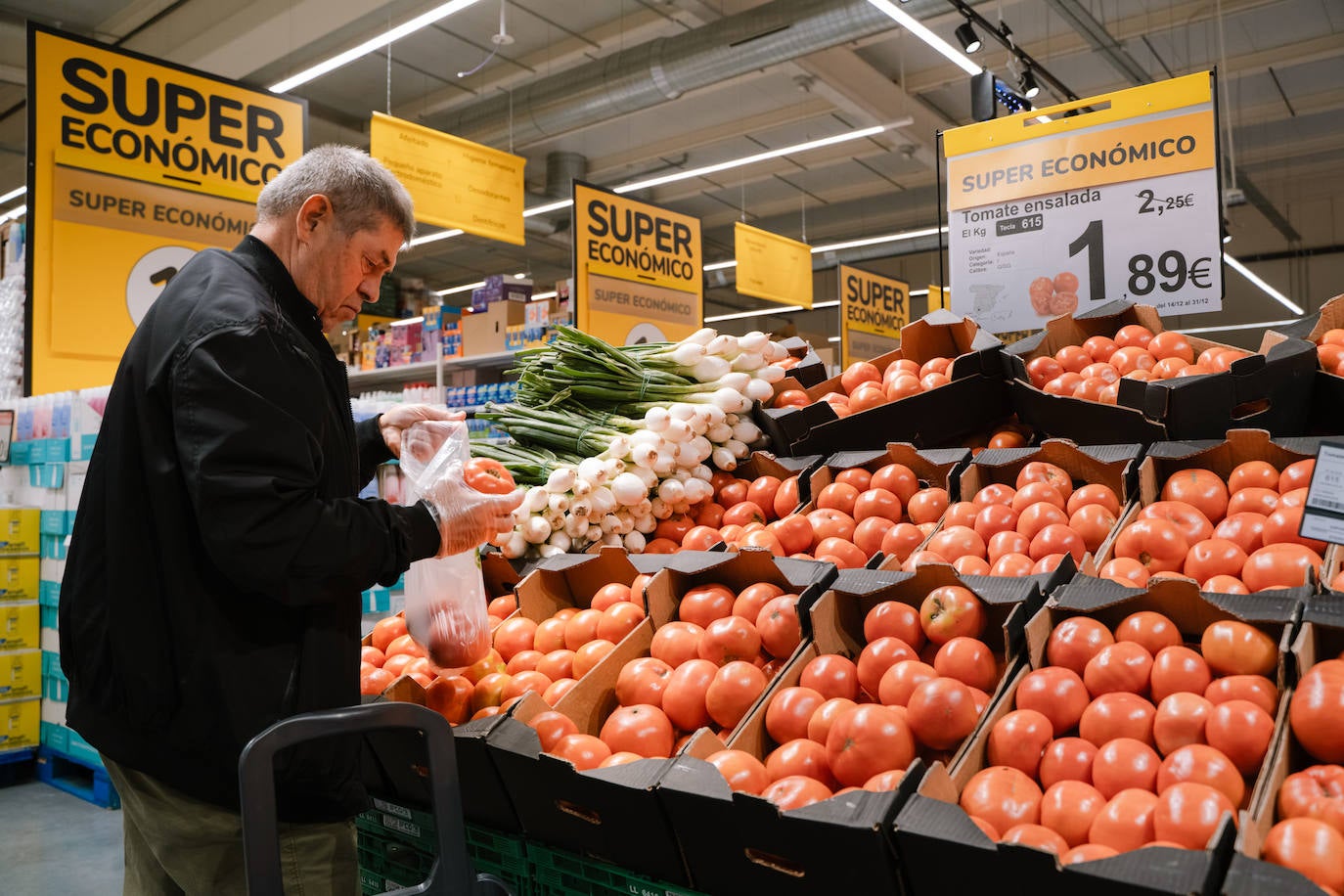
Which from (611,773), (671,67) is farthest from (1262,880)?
(671,67)

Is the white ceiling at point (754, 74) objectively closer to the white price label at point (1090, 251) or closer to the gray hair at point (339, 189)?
the white price label at point (1090, 251)

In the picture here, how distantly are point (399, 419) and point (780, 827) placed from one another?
1.24 meters

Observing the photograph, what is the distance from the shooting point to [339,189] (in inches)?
63.1

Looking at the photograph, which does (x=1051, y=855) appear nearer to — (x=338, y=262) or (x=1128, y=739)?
(x=1128, y=739)

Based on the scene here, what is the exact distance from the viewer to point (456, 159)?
→ 7.09m

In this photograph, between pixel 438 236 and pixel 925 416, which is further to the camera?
pixel 438 236

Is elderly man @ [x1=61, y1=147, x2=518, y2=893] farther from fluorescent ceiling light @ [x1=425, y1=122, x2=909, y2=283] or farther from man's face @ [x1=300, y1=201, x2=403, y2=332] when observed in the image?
fluorescent ceiling light @ [x1=425, y1=122, x2=909, y2=283]

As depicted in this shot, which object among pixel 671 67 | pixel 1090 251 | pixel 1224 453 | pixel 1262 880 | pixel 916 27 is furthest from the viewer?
pixel 671 67

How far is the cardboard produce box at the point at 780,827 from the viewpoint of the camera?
3.98 feet

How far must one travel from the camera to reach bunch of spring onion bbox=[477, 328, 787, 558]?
2.57 m

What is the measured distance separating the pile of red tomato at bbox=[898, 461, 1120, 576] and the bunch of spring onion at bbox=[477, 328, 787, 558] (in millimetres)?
787

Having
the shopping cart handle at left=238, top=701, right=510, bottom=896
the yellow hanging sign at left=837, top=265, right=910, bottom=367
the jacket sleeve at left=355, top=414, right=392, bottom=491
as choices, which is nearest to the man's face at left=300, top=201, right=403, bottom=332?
the jacket sleeve at left=355, top=414, right=392, bottom=491

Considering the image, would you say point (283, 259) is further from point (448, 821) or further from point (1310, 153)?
point (1310, 153)

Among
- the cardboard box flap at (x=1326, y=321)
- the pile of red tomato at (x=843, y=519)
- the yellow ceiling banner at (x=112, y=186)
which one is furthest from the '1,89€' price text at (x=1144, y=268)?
the yellow ceiling banner at (x=112, y=186)
